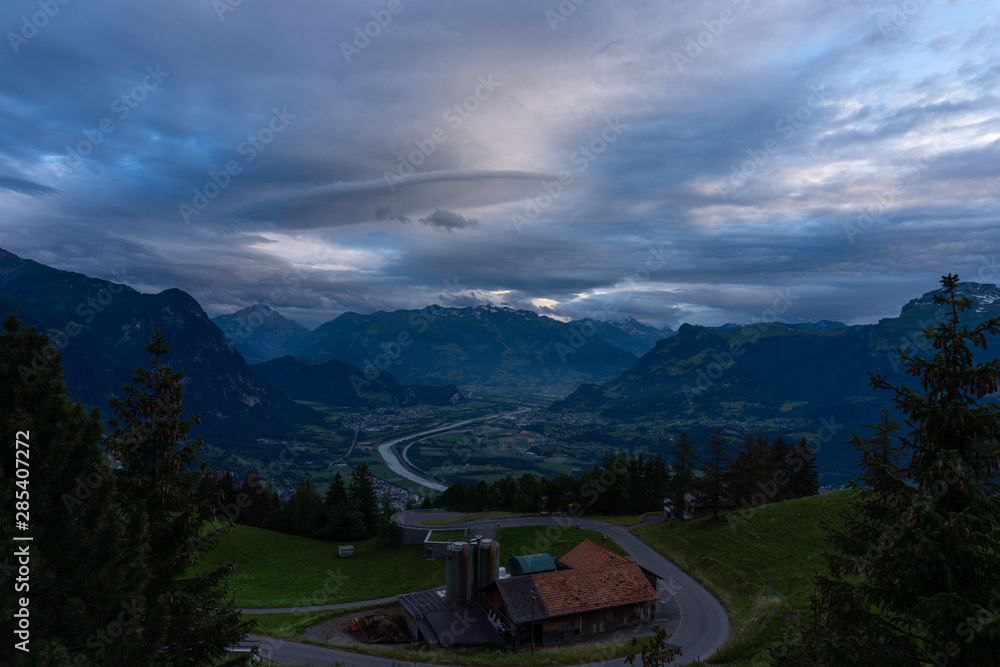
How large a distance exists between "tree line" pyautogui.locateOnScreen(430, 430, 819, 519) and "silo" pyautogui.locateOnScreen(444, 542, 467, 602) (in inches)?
1404

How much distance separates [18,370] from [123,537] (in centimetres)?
497

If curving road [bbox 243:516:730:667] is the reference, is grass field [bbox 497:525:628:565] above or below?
below

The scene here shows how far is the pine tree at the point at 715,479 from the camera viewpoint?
63281 millimetres

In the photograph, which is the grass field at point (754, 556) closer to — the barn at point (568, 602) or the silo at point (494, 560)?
the barn at point (568, 602)

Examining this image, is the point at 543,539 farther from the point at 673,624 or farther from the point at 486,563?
the point at 673,624

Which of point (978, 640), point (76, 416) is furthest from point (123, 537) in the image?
point (978, 640)

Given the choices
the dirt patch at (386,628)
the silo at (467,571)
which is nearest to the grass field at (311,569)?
the dirt patch at (386,628)

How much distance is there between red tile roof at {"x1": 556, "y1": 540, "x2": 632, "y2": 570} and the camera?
4775 centimetres

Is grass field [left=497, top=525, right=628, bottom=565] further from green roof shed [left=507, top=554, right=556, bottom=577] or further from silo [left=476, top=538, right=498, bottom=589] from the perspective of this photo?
silo [left=476, top=538, right=498, bottom=589]

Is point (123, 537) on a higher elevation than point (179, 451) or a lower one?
lower

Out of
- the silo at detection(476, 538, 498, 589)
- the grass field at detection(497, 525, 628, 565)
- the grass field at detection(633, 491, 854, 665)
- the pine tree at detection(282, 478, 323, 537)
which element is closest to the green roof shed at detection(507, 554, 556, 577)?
the silo at detection(476, 538, 498, 589)

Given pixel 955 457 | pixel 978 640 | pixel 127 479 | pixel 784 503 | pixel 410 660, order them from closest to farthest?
1. pixel 978 640
2. pixel 955 457
3. pixel 127 479
4. pixel 410 660
5. pixel 784 503

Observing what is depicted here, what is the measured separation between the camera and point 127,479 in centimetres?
1600

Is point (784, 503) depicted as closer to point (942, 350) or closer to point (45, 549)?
point (942, 350)
